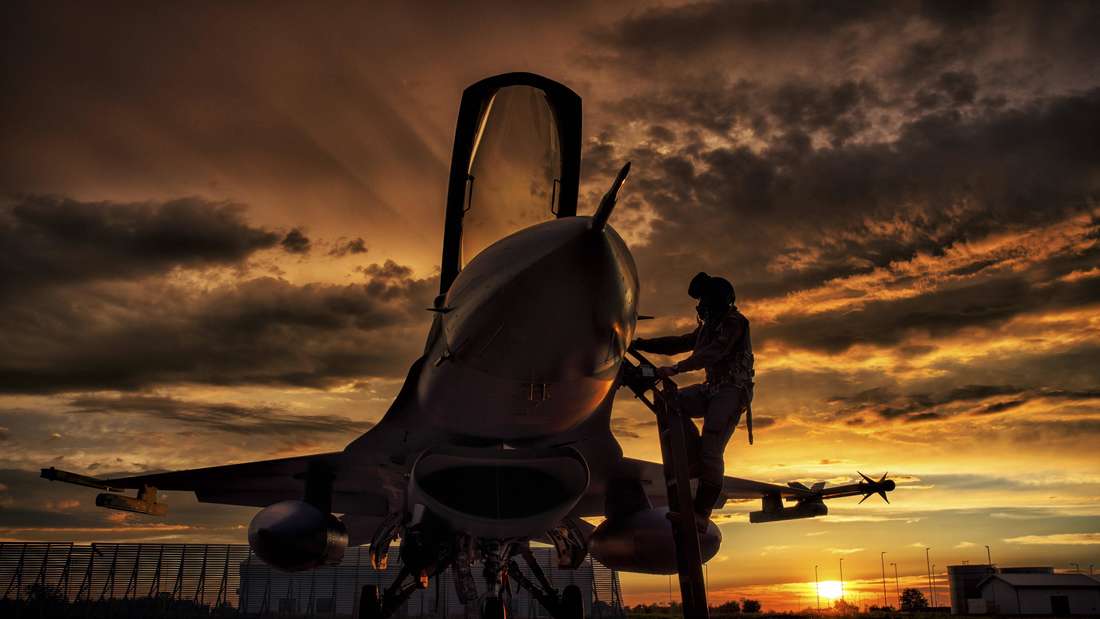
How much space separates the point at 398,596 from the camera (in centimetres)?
838

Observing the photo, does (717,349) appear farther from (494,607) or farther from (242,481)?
(242,481)

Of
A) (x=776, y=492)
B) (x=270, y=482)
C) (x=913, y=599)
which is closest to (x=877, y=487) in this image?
(x=776, y=492)

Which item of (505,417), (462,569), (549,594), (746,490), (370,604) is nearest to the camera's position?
(505,417)

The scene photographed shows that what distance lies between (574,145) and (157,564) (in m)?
29.9

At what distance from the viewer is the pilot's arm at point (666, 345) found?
553 cm

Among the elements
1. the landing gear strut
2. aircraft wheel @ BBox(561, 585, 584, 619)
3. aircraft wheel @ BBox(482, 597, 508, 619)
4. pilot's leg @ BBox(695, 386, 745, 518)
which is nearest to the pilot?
pilot's leg @ BBox(695, 386, 745, 518)

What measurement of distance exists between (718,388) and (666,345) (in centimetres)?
77

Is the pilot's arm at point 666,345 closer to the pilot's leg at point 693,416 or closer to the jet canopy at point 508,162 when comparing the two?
the pilot's leg at point 693,416

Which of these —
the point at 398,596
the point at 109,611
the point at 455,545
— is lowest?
the point at 109,611

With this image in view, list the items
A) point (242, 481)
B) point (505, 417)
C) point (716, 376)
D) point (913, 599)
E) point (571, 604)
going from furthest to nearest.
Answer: point (913, 599) < point (242, 481) < point (571, 604) < point (505, 417) < point (716, 376)

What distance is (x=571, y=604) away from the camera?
9.48 metres

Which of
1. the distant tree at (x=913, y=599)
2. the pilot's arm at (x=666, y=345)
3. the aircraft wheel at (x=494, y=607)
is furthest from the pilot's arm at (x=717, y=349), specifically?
the distant tree at (x=913, y=599)

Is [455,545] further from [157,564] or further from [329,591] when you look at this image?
[329,591]

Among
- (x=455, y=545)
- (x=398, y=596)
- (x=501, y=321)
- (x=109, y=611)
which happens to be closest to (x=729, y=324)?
(x=501, y=321)
